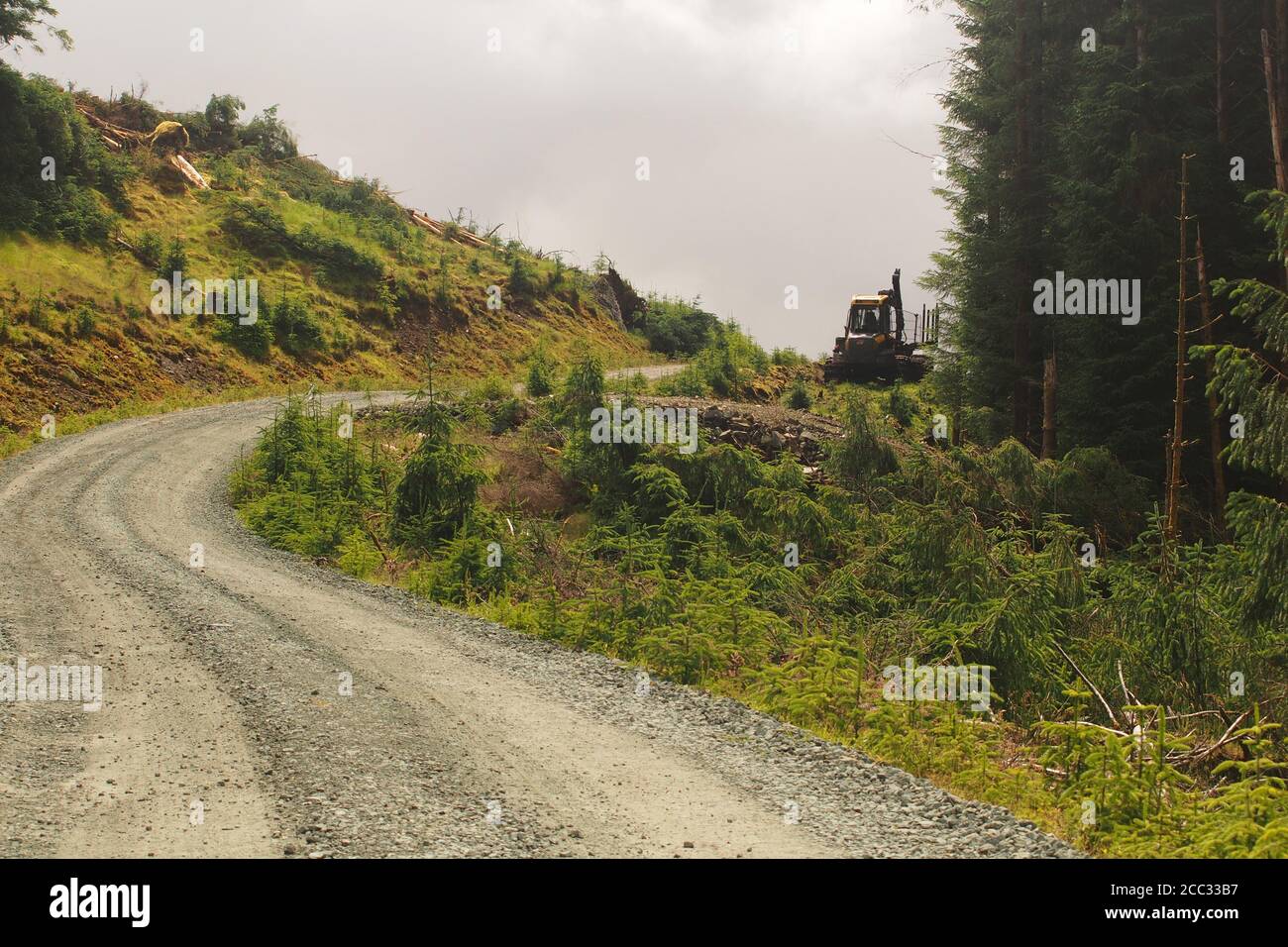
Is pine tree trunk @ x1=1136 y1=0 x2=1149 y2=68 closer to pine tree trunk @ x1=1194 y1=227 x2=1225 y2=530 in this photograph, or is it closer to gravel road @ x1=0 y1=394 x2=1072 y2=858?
pine tree trunk @ x1=1194 y1=227 x2=1225 y2=530

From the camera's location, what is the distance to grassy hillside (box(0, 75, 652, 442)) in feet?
84.0

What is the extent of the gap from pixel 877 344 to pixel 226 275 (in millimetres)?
23119

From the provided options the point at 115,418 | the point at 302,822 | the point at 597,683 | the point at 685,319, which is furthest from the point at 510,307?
the point at 302,822

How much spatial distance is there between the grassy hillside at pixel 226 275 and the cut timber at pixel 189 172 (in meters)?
0.40

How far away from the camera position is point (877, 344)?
35531mm

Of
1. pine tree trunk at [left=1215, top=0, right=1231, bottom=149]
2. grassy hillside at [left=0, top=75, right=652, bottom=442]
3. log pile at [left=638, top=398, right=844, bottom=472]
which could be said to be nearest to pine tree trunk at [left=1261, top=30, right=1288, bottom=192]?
pine tree trunk at [left=1215, top=0, right=1231, bottom=149]

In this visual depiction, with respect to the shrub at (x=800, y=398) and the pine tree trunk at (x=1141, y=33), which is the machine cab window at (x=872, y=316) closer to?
the shrub at (x=800, y=398)

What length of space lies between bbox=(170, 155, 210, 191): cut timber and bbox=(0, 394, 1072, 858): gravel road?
2999 cm

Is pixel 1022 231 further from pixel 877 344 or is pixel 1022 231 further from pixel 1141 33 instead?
pixel 877 344

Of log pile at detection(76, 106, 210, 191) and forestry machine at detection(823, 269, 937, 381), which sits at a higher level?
log pile at detection(76, 106, 210, 191)

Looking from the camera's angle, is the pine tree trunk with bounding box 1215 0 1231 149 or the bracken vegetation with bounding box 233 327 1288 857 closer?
the bracken vegetation with bounding box 233 327 1288 857

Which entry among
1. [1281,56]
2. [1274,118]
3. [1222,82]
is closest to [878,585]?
[1274,118]
